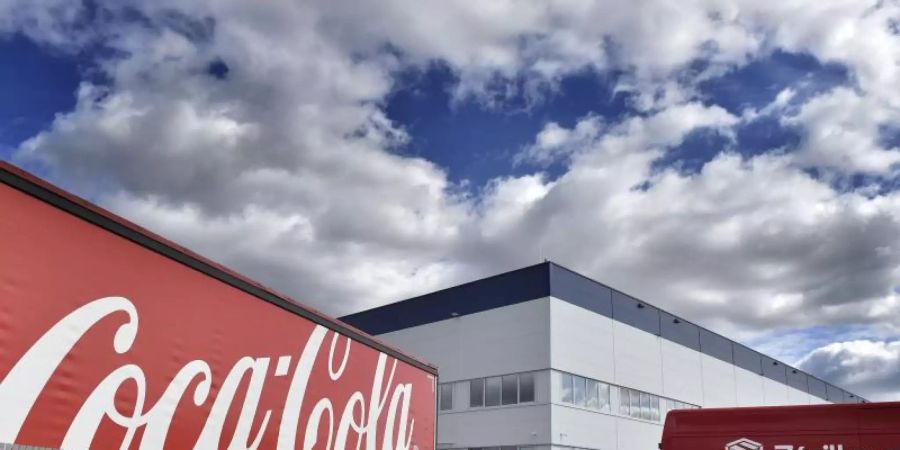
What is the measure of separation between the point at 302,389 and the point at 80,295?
12.2 feet

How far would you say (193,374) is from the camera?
25.5 feet

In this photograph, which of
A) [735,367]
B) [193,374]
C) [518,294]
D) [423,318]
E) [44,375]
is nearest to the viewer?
[44,375]

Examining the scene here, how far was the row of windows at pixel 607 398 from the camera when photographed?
3428 centimetres

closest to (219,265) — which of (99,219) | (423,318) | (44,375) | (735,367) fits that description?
(99,219)

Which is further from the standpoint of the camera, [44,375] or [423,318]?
[423,318]

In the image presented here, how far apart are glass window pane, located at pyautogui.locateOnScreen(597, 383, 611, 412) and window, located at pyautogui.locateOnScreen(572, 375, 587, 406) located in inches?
49.5

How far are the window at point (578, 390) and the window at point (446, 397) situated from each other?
629 cm

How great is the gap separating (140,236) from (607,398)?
31.6 meters

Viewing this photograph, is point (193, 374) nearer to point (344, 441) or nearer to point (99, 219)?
point (99, 219)

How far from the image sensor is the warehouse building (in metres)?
34.1

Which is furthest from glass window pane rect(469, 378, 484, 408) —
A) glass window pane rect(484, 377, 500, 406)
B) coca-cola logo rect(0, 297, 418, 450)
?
coca-cola logo rect(0, 297, 418, 450)

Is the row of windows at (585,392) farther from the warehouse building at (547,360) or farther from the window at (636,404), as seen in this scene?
the window at (636,404)

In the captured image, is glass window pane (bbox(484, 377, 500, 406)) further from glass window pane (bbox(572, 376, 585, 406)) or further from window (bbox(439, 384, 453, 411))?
glass window pane (bbox(572, 376, 585, 406))

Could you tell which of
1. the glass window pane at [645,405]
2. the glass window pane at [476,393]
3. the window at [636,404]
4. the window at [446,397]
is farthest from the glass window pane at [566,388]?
the window at [446,397]
